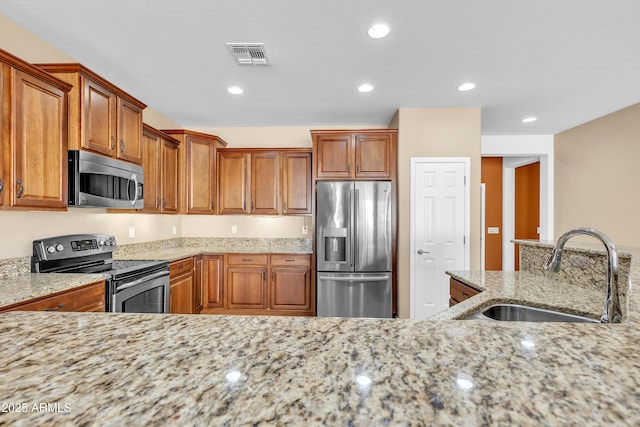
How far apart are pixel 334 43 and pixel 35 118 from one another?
2091 mm

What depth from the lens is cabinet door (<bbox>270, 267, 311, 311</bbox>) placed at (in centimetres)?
385

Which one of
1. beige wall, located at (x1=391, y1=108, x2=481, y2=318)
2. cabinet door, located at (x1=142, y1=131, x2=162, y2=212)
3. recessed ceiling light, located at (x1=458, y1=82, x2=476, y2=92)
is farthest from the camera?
beige wall, located at (x1=391, y1=108, x2=481, y2=318)

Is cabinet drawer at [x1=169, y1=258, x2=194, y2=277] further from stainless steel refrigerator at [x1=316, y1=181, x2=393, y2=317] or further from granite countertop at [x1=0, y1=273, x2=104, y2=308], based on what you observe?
stainless steel refrigerator at [x1=316, y1=181, x2=393, y2=317]

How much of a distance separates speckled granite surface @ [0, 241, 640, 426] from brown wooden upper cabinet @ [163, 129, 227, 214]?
10.7ft

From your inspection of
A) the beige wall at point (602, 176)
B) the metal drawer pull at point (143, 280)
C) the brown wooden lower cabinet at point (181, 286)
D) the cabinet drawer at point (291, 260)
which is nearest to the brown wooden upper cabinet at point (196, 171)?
the brown wooden lower cabinet at point (181, 286)

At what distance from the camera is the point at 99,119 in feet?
7.95

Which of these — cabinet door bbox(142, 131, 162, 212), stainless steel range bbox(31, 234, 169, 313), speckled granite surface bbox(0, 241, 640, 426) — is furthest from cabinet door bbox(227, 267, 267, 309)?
speckled granite surface bbox(0, 241, 640, 426)

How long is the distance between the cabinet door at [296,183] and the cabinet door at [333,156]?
1.13ft

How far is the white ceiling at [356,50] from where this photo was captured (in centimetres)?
200

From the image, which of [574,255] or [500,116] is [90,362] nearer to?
[574,255]

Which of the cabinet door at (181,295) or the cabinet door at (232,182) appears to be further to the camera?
the cabinet door at (232,182)

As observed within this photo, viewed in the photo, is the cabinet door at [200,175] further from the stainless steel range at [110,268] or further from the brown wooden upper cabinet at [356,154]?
the brown wooden upper cabinet at [356,154]

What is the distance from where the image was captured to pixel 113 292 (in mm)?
2213

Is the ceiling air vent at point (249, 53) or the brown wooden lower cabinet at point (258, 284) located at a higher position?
the ceiling air vent at point (249, 53)
